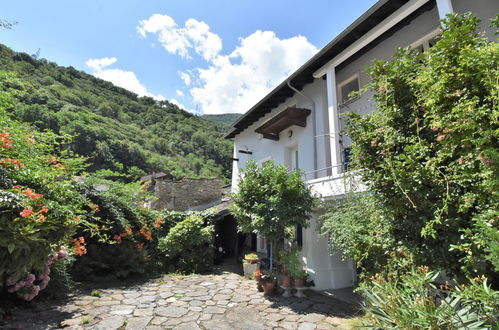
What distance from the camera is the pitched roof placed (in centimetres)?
631

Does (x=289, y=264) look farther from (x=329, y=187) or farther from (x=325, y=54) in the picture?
(x=325, y=54)

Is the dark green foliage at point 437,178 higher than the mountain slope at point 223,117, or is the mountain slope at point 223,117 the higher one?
the mountain slope at point 223,117

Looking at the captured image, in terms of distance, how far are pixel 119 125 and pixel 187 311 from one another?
171 ft

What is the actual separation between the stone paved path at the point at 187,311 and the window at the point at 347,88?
6435mm

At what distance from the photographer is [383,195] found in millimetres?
3748

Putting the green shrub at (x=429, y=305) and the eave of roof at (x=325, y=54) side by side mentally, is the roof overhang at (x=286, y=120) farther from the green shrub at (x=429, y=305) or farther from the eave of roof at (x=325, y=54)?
the green shrub at (x=429, y=305)

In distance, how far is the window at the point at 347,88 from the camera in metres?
8.57

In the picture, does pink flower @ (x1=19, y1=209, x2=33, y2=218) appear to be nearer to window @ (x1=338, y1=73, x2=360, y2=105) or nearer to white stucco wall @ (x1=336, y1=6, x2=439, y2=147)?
white stucco wall @ (x1=336, y1=6, x2=439, y2=147)

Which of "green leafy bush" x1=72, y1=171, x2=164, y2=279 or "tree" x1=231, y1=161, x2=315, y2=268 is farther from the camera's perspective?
"green leafy bush" x1=72, y1=171, x2=164, y2=279

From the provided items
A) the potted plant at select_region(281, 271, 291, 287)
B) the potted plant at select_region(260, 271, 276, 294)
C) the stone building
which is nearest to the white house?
the potted plant at select_region(281, 271, 291, 287)

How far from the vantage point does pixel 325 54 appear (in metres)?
8.06

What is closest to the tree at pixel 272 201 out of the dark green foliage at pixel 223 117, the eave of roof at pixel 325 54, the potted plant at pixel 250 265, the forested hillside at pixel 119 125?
the potted plant at pixel 250 265

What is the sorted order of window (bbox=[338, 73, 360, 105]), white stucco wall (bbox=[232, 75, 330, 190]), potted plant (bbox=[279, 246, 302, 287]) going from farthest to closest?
white stucco wall (bbox=[232, 75, 330, 190]), window (bbox=[338, 73, 360, 105]), potted plant (bbox=[279, 246, 302, 287])

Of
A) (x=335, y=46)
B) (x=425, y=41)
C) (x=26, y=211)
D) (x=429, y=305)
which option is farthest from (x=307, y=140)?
(x=26, y=211)
